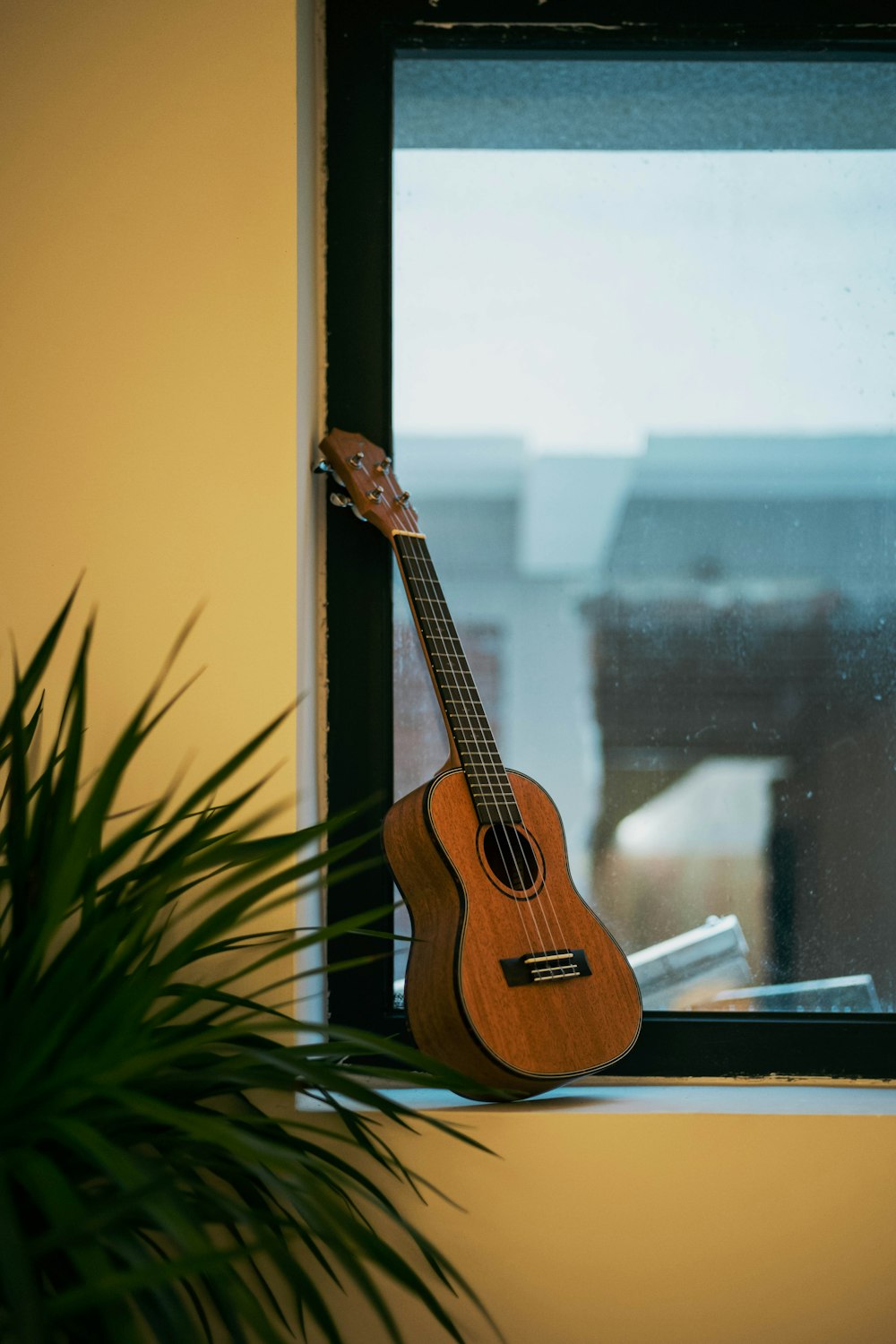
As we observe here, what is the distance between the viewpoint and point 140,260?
152 centimetres

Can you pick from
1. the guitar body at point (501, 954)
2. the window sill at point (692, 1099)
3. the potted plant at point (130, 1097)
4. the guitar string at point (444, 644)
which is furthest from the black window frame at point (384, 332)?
the potted plant at point (130, 1097)

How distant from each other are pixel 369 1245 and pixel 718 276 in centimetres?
154

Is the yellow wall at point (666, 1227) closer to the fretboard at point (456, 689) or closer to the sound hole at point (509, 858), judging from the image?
the sound hole at point (509, 858)

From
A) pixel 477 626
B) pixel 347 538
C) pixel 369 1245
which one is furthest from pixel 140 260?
pixel 369 1245

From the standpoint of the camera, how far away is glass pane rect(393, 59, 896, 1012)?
1720 mm

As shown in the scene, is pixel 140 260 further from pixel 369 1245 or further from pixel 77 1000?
pixel 369 1245

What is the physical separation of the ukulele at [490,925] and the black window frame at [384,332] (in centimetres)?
21

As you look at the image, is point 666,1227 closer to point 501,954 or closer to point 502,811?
point 501,954

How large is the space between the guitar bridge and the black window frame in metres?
0.30

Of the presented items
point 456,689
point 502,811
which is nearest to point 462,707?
point 456,689

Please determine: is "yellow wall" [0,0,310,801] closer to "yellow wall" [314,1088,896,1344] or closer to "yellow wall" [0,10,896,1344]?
"yellow wall" [0,10,896,1344]

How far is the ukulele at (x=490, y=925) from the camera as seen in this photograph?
1335 millimetres

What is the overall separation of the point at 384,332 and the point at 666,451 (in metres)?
0.50

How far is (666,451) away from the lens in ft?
5.80
